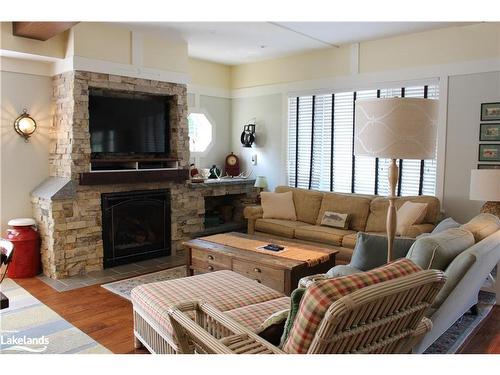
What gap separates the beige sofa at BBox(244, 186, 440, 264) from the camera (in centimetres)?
462

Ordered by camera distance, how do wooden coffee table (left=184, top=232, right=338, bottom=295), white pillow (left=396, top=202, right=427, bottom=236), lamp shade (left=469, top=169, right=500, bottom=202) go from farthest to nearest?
white pillow (left=396, top=202, right=427, bottom=236) < lamp shade (left=469, top=169, right=500, bottom=202) < wooden coffee table (left=184, top=232, right=338, bottom=295)

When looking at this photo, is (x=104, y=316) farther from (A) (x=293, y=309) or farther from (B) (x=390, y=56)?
(B) (x=390, y=56)

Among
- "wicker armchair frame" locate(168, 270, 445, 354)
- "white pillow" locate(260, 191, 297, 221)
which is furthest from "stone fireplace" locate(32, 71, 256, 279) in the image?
"wicker armchair frame" locate(168, 270, 445, 354)

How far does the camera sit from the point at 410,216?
4461mm

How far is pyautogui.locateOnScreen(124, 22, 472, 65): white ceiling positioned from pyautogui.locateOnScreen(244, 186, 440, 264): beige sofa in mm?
1899

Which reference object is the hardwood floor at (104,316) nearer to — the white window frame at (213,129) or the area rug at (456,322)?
the area rug at (456,322)

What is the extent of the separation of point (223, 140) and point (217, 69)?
43.7 inches

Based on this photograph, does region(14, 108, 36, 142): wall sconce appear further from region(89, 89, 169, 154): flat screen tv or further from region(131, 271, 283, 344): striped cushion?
region(131, 271, 283, 344): striped cushion

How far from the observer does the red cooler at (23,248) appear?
450cm

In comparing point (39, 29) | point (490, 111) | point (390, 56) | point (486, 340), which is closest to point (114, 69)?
point (39, 29)

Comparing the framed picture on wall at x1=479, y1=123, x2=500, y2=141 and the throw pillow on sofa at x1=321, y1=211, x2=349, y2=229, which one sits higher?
the framed picture on wall at x1=479, y1=123, x2=500, y2=141

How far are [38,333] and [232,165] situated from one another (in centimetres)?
411

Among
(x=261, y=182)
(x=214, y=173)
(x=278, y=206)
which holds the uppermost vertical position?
(x=214, y=173)

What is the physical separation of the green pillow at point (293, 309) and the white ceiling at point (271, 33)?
3613mm
